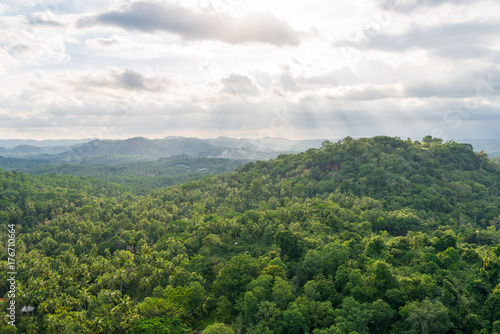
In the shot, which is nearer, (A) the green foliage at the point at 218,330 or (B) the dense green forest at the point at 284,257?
(A) the green foliage at the point at 218,330

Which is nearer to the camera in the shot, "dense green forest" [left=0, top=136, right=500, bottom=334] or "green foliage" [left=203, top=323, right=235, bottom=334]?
"green foliage" [left=203, top=323, right=235, bottom=334]

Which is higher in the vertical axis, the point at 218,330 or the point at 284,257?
the point at 284,257

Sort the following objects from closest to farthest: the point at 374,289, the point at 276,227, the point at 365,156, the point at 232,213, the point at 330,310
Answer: the point at 330,310
the point at 374,289
the point at 276,227
the point at 232,213
the point at 365,156

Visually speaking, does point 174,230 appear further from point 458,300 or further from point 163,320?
point 458,300

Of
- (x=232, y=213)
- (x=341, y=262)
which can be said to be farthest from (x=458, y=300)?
(x=232, y=213)

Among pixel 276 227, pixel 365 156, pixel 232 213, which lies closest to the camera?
pixel 276 227

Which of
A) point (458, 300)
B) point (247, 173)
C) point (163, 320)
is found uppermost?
point (247, 173)

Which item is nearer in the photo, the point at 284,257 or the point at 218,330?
the point at 218,330

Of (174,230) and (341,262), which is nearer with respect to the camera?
(341,262)
